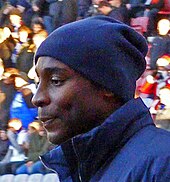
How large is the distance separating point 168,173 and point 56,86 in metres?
0.34

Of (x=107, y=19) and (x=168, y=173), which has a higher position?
(x=107, y=19)

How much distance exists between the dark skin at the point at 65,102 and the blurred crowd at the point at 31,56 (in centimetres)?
711

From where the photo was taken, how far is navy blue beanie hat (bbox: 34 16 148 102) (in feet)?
6.27

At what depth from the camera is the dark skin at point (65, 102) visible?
6.21ft

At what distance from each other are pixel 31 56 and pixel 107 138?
34.3ft

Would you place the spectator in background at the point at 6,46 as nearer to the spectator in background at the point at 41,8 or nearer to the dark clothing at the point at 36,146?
the spectator in background at the point at 41,8

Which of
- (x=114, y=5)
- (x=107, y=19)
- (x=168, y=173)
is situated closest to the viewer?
(x=168, y=173)

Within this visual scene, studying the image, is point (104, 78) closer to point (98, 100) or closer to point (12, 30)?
point (98, 100)

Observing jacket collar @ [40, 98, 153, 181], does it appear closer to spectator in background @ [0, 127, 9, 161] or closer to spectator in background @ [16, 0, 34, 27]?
spectator in background @ [0, 127, 9, 161]

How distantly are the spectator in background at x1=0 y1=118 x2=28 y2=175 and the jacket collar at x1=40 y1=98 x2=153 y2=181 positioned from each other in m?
7.75

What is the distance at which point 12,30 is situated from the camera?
1383 cm

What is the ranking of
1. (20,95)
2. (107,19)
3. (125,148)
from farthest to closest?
1. (20,95)
2. (107,19)
3. (125,148)

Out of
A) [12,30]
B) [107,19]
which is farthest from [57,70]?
[12,30]

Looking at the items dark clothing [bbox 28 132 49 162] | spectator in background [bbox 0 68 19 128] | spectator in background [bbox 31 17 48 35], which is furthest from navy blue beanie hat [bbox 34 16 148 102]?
spectator in background [bbox 31 17 48 35]
